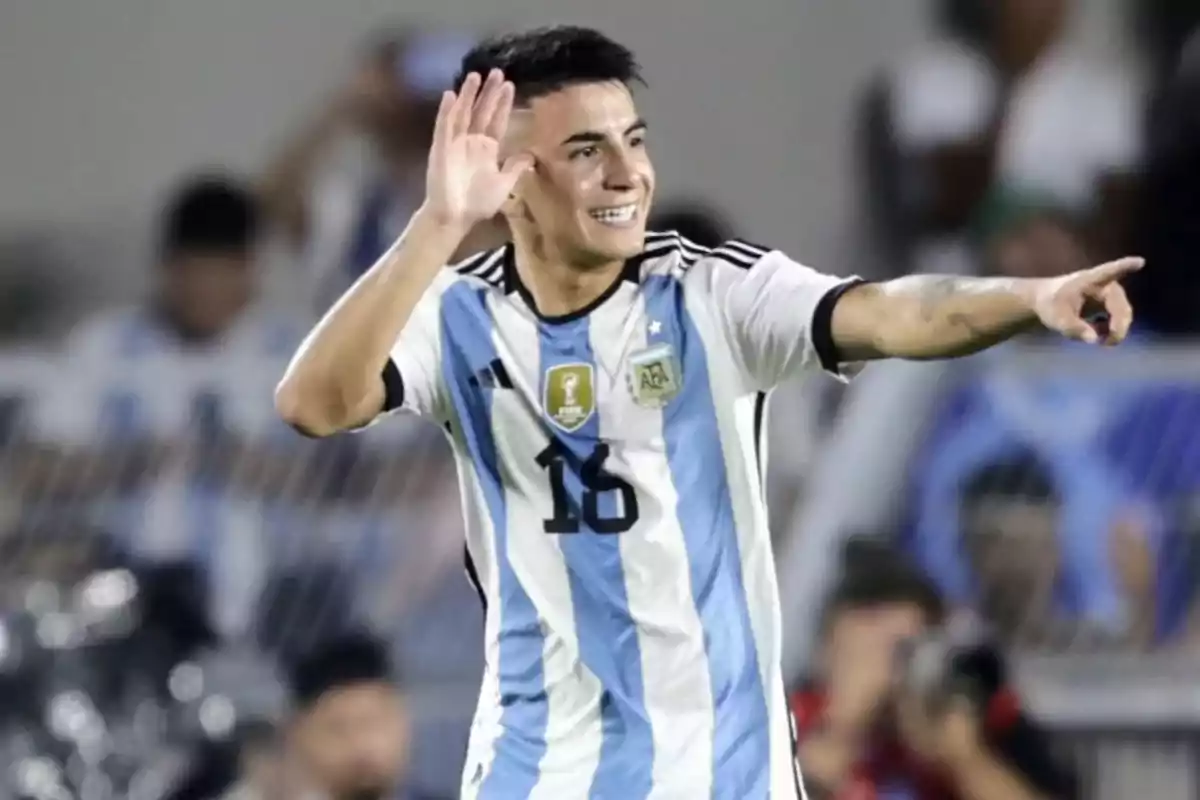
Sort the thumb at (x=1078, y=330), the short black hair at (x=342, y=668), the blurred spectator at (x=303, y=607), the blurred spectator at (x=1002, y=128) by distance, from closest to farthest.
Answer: the thumb at (x=1078, y=330)
the short black hair at (x=342, y=668)
the blurred spectator at (x=303, y=607)
the blurred spectator at (x=1002, y=128)

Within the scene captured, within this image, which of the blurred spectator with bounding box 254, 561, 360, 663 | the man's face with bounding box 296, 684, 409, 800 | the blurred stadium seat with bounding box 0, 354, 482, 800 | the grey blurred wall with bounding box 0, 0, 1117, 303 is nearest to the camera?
the man's face with bounding box 296, 684, 409, 800

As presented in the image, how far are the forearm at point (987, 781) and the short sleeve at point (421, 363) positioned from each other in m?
2.12

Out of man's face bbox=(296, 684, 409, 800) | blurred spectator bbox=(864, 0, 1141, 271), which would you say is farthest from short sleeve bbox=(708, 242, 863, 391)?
blurred spectator bbox=(864, 0, 1141, 271)

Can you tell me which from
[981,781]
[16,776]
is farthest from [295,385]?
[16,776]

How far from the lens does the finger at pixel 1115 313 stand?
280 centimetres

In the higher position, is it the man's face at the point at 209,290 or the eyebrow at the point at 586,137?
the eyebrow at the point at 586,137

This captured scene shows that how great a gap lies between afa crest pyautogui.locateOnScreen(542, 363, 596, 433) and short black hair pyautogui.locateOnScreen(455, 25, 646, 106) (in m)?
0.37

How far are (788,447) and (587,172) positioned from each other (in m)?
3.04

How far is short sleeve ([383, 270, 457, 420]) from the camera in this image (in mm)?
3334

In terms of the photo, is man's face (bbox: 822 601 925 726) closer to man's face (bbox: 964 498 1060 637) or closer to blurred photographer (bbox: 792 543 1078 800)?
blurred photographer (bbox: 792 543 1078 800)

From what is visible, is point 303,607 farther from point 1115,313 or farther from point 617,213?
point 1115,313

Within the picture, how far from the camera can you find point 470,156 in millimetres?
3189

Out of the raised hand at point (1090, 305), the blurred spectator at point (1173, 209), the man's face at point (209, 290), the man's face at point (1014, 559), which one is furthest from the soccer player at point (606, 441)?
the blurred spectator at point (1173, 209)

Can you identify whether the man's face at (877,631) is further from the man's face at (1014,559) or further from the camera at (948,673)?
the man's face at (1014,559)
